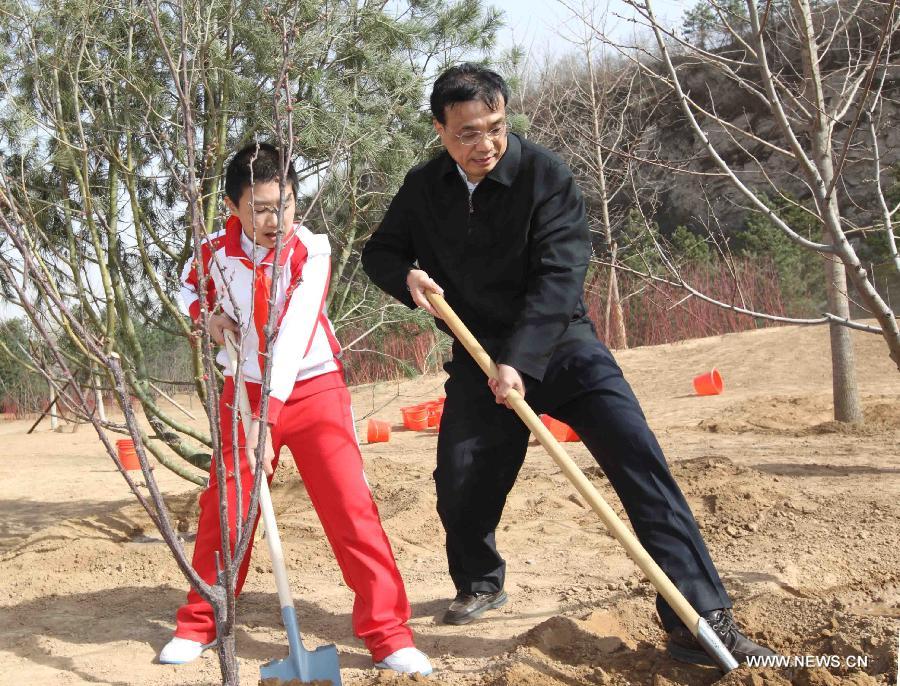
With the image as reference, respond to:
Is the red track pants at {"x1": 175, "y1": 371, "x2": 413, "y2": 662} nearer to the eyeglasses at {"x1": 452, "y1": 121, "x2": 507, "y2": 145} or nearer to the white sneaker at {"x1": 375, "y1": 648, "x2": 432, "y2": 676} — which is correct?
the white sneaker at {"x1": 375, "y1": 648, "x2": 432, "y2": 676}

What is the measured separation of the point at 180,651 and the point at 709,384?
896 cm

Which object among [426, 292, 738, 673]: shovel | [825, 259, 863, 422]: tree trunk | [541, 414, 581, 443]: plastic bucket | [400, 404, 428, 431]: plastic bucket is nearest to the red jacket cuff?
[426, 292, 738, 673]: shovel

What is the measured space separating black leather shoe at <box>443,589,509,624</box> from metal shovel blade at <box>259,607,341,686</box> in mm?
782

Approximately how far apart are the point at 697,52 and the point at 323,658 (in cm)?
361

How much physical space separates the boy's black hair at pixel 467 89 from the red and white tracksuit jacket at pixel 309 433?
62 centimetres

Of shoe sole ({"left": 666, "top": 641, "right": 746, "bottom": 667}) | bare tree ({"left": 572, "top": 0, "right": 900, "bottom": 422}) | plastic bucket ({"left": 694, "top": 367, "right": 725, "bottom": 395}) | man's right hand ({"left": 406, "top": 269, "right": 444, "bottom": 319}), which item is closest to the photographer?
shoe sole ({"left": 666, "top": 641, "right": 746, "bottom": 667})

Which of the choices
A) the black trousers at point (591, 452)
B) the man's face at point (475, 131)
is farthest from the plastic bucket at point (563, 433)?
the man's face at point (475, 131)

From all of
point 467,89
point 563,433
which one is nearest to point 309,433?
point 467,89

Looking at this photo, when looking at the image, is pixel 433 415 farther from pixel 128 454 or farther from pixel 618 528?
pixel 618 528

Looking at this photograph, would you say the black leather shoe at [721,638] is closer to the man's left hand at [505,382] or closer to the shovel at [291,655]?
the man's left hand at [505,382]

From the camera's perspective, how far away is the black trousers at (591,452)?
9.21 feet

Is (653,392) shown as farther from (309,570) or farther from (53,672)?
(53,672)

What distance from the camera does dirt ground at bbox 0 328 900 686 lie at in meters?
2.81
